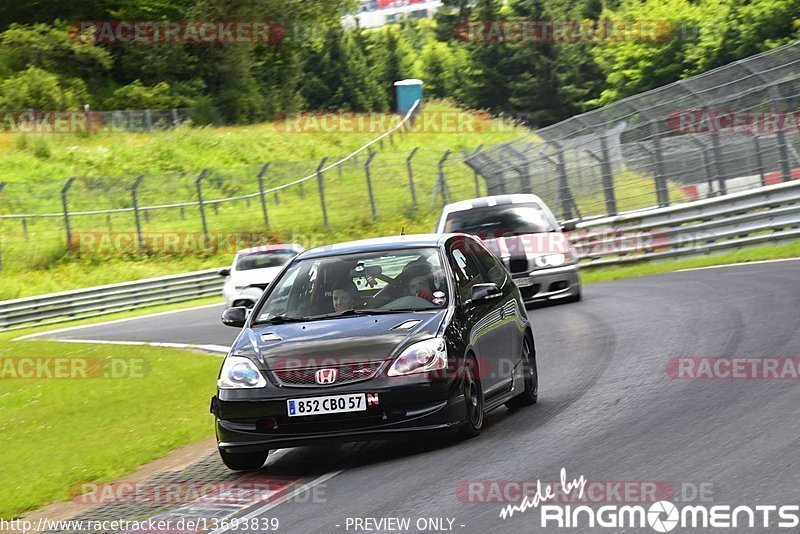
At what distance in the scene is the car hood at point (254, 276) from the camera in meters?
23.0

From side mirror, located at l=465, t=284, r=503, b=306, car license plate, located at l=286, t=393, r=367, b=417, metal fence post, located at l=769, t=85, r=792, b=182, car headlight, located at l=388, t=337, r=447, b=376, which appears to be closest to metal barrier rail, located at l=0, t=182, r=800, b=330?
metal fence post, located at l=769, t=85, r=792, b=182

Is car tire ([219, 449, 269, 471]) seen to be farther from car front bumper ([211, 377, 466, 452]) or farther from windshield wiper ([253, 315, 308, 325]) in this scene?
windshield wiper ([253, 315, 308, 325])

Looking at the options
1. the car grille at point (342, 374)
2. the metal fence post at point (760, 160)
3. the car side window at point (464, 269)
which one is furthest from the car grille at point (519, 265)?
the car grille at point (342, 374)

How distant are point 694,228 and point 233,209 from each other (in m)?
22.2

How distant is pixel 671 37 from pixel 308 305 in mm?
62994

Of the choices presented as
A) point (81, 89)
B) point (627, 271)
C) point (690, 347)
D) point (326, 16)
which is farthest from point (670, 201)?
point (326, 16)

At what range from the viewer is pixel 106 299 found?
35.1m

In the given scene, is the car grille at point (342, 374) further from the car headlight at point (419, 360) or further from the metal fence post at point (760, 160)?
the metal fence post at point (760, 160)

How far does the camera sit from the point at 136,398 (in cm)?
1401

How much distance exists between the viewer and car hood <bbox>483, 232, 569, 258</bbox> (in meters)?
18.2

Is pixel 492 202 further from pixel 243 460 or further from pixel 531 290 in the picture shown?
pixel 243 460

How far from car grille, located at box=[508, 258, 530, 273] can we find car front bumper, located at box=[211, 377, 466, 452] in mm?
10033

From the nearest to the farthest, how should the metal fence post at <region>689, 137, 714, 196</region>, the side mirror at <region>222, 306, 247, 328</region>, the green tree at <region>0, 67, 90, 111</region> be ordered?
the side mirror at <region>222, 306, 247, 328</region>
the metal fence post at <region>689, 137, 714, 196</region>
the green tree at <region>0, 67, 90, 111</region>

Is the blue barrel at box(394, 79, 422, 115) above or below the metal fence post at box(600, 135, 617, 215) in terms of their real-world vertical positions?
above
